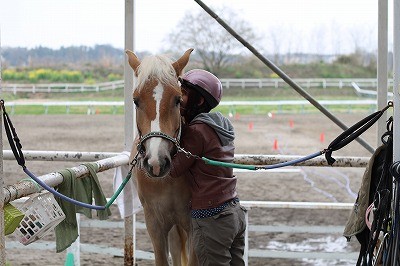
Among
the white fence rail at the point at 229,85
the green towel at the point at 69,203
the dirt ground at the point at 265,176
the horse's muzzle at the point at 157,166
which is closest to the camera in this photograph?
the horse's muzzle at the point at 157,166

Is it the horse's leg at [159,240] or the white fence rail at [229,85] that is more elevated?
the white fence rail at [229,85]

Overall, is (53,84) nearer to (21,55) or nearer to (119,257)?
(21,55)

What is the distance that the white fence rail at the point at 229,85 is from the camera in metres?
33.4

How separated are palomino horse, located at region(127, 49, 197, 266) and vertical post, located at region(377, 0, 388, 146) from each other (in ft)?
4.91

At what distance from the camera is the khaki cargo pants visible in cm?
339

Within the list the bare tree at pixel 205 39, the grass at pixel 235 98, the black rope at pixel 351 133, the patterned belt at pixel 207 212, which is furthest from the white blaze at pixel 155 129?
the grass at pixel 235 98

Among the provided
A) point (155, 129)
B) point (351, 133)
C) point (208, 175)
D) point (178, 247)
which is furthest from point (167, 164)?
point (178, 247)

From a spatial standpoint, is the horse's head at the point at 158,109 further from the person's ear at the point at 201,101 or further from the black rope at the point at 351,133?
the black rope at the point at 351,133

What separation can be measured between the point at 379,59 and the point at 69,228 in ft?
7.21

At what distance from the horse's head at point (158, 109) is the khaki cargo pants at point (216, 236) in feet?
1.45

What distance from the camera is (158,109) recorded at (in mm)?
3219

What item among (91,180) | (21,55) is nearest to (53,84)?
(21,55)

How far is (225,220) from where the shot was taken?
3.43 m

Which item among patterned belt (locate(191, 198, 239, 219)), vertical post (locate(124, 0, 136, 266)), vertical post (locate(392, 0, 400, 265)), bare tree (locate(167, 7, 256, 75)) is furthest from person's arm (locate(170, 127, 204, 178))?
bare tree (locate(167, 7, 256, 75))
